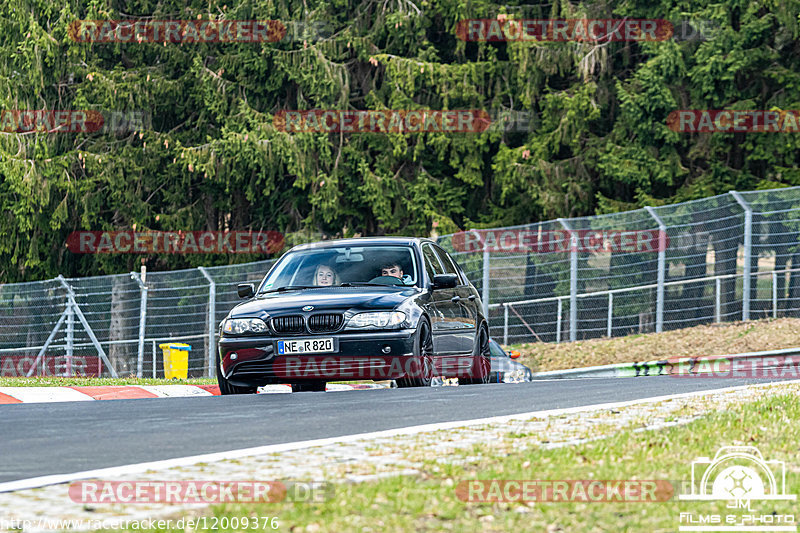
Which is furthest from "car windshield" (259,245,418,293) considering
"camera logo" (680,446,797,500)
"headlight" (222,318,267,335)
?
"camera logo" (680,446,797,500)

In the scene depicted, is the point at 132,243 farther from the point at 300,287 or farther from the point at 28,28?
the point at 300,287

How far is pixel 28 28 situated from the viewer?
99.7 feet

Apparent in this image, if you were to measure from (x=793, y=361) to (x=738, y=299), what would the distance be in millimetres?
3399

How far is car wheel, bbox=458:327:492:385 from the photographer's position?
13.4 meters

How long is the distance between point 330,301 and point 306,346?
0.50 meters

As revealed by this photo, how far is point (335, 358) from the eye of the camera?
11078mm

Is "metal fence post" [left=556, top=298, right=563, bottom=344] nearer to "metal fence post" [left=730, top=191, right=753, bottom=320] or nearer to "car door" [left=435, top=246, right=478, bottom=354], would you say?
"metal fence post" [left=730, top=191, right=753, bottom=320]

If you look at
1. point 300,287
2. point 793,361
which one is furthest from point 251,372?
point 793,361

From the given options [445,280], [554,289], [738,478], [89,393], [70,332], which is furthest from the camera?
[70,332]

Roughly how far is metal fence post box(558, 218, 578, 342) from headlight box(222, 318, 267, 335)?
11430mm

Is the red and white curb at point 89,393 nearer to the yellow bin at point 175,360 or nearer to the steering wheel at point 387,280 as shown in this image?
the steering wheel at point 387,280

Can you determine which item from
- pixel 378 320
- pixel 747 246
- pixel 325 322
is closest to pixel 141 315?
pixel 747 246

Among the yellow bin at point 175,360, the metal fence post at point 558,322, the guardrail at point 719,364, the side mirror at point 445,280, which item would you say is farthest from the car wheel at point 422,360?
the metal fence post at point 558,322

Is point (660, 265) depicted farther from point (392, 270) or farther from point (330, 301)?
point (330, 301)
